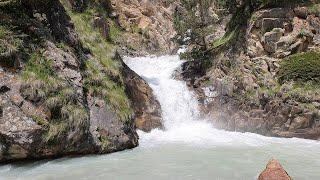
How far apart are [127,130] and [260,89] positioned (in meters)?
8.95

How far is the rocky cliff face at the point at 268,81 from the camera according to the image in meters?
22.4

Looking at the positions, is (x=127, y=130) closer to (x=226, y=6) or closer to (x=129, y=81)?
(x=129, y=81)

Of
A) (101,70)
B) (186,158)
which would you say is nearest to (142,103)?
(101,70)

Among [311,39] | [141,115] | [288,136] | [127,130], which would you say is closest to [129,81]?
→ [141,115]

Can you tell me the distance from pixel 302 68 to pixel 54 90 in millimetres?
13787

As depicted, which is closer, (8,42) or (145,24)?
(8,42)

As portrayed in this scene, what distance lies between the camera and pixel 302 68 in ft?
76.8

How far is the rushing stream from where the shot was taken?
13.4 meters

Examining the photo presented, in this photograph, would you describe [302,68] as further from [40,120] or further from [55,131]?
[40,120]

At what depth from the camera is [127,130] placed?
61.7 feet

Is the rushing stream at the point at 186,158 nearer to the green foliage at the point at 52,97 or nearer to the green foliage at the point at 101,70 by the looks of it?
the green foliage at the point at 52,97

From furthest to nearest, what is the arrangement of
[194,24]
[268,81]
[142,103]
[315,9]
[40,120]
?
[194,24], [315,9], [268,81], [142,103], [40,120]

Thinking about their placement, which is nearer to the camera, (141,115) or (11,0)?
(11,0)

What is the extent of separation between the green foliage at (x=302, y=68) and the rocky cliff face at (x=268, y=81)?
0.05 meters
